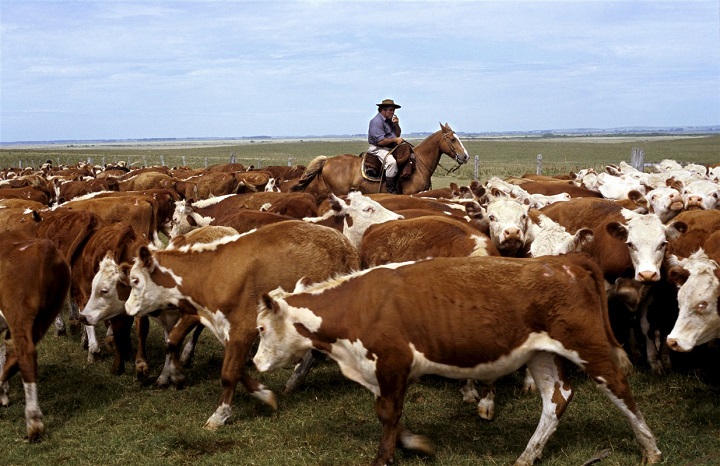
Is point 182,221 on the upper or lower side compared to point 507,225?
lower

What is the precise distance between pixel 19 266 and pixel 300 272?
241 cm

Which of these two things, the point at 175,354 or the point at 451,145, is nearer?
the point at 175,354

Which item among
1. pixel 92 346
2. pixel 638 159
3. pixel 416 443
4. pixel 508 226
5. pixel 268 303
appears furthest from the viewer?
pixel 638 159

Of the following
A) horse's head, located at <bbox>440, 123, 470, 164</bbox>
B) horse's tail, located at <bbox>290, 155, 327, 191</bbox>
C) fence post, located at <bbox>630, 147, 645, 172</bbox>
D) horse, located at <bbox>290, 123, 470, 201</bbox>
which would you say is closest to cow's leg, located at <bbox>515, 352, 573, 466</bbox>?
horse, located at <bbox>290, 123, 470, 201</bbox>

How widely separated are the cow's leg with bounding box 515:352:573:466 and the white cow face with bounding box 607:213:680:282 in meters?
1.86

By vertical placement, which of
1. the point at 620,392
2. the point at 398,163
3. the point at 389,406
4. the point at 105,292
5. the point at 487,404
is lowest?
the point at 487,404

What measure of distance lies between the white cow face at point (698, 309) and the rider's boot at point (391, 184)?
950 centimetres

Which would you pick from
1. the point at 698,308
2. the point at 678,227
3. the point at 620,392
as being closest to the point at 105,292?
the point at 620,392

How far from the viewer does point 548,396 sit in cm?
516

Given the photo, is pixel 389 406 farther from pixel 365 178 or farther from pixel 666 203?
pixel 365 178

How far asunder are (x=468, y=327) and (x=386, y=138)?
10307mm

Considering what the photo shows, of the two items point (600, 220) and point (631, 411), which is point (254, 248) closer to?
point (631, 411)

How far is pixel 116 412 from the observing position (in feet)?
21.9

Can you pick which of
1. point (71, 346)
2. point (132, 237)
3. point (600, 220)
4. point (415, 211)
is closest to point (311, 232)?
point (132, 237)
